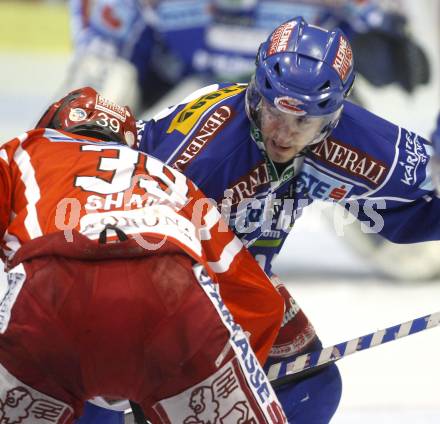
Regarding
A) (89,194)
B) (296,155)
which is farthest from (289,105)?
(89,194)

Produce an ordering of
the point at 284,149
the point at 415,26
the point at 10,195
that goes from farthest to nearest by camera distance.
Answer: the point at 415,26
the point at 284,149
the point at 10,195

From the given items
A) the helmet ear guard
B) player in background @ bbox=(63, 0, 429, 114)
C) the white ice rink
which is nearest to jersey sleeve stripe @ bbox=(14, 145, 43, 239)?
the helmet ear guard

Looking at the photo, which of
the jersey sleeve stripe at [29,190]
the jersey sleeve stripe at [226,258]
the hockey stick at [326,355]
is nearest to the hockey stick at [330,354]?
the hockey stick at [326,355]

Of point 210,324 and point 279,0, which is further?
point 279,0

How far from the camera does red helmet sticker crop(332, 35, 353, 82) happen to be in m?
1.93

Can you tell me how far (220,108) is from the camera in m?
2.08

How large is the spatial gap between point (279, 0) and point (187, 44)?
0.38 meters

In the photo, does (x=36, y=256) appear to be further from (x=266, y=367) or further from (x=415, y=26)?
(x=415, y=26)

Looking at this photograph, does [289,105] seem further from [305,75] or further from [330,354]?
[330,354]

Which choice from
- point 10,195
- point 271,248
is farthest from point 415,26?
point 10,195

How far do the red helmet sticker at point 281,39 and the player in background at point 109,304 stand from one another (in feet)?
1.32

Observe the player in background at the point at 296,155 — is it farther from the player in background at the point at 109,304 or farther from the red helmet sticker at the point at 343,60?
the player in background at the point at 109,304

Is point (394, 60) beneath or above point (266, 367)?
beneath

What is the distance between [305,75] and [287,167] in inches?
9.0
